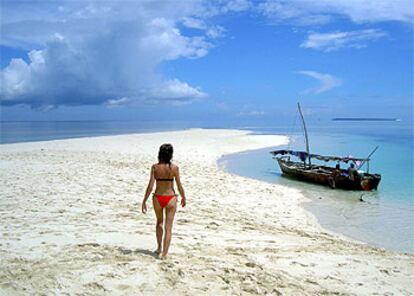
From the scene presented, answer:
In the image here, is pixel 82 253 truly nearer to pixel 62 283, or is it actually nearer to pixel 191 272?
pixel 62 283

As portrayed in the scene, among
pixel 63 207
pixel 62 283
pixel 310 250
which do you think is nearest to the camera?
pixel 62 283

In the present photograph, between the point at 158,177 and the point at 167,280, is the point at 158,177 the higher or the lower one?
the higher one

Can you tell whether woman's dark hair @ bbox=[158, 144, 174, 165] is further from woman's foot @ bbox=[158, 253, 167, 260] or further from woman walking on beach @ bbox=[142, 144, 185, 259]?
woman's foot @ bbox=[158, 253, 167, 260]

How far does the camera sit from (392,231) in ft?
36.8

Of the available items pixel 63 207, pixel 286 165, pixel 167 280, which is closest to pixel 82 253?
pixel 167 280

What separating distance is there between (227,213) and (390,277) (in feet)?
17.2

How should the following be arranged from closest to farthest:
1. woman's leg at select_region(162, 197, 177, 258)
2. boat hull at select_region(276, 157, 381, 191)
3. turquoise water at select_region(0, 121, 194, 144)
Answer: woman's leg at select_region(162, 197, 177, 258), boat hull at select_region(276, 157, 381, 191), turquoise water at select_region(0, 121, 194, 144)

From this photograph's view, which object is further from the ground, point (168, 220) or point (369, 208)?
point (168, 220)

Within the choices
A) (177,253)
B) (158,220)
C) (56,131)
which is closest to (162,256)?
(177,253)

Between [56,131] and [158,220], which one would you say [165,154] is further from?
[56,131]

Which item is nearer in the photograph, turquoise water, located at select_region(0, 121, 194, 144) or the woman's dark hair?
the woman's dark hair

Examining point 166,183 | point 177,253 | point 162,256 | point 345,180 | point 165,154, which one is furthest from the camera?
point 345,180

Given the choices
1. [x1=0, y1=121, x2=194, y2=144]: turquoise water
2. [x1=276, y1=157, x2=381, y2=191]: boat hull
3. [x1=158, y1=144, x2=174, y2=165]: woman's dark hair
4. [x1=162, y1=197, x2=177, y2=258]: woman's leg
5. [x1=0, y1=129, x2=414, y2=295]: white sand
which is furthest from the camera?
[x1=0, y1=121, x2=194, y2=144]: turquoise water

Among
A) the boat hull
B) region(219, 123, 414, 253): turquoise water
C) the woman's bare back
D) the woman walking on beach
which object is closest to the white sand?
the woman walking on beach
